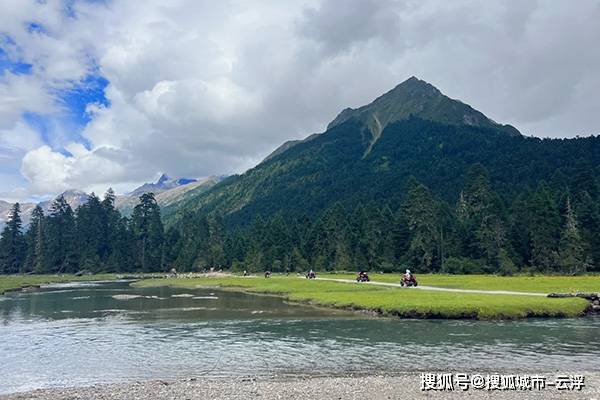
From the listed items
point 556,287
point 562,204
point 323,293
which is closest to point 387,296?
point 323,293

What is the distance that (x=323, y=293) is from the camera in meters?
65.8

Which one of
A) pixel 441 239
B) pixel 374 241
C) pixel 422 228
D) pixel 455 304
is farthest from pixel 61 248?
pixel 455 304

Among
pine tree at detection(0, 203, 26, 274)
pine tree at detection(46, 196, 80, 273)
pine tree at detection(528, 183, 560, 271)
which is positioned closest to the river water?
pine tree at detection(528, 183, 560, 271)

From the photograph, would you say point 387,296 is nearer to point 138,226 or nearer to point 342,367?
point 342,367

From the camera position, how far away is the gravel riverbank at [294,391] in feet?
67.8

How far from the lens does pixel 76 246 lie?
183875 mm

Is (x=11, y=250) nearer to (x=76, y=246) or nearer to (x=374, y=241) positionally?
(x=76, y=246)

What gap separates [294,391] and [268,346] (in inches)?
478

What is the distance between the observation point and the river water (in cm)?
2695

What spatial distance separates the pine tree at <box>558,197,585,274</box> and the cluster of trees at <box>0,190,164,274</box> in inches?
5595

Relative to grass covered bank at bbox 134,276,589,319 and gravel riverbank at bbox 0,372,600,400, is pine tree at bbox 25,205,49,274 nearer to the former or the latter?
grass covered bank at bbox 134,276,589,319

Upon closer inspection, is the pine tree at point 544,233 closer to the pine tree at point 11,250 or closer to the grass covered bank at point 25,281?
the grass covered bank at point 25,281

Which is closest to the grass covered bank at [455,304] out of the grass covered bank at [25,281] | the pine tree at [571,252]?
the pine tree at [571,252]

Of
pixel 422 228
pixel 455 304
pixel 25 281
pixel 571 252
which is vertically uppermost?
pixel 422 228
